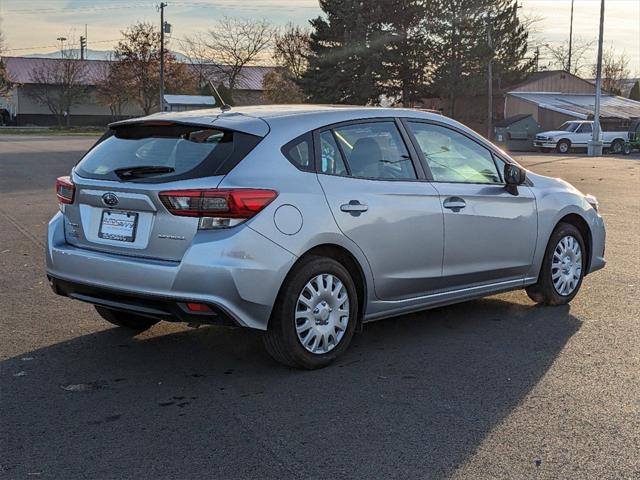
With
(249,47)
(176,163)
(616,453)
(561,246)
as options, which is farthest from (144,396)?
(249,47)

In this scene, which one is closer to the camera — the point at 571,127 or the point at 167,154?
the point at 167,154

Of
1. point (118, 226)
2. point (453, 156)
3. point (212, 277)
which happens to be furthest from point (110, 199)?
point (453, 156)

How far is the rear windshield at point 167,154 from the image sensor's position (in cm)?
454

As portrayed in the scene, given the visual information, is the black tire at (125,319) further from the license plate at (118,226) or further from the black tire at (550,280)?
the black tire at (550,280)

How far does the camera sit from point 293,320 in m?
4.66

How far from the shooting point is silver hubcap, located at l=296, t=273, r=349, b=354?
473 cm

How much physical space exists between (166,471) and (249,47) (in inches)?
2859

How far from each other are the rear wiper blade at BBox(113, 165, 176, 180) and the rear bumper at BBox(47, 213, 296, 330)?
489 mm

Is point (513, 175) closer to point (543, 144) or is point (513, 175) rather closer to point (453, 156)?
point (453, 156)

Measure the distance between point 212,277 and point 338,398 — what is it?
0.99 meters

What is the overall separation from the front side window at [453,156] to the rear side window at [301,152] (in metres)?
1.01

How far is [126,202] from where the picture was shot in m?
4.60

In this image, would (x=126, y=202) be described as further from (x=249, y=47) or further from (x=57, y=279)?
(x=249, y=47)

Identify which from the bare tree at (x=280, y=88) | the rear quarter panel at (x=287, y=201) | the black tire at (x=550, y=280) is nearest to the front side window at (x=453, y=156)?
the black tire at (x=550, y=280)
